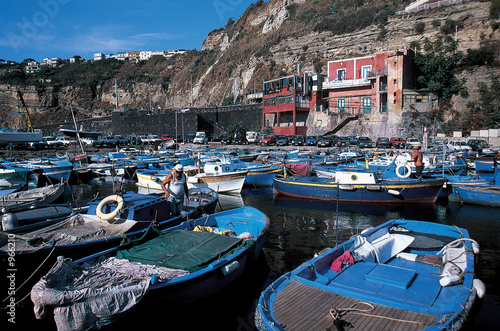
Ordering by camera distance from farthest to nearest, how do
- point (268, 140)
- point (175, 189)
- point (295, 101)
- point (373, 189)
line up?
1. point (295, 101)
2. point (268, 140)
3. point (373, 189)
4. point (175, 189)

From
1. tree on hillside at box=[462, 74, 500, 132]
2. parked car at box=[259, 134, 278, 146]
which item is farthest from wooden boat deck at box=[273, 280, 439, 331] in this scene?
tree on hillside at box=[462, 74, 500, 132]

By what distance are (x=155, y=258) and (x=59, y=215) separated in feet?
17.2

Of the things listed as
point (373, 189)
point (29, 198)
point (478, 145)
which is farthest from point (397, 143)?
point (29, 198)

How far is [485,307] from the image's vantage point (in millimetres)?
7461

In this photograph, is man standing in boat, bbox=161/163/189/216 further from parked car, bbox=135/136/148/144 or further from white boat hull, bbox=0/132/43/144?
white boat hull, bbox=0/132/43/144

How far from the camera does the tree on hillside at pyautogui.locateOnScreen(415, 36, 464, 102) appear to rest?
42500mm

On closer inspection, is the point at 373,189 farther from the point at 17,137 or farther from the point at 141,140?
the point at 17,137

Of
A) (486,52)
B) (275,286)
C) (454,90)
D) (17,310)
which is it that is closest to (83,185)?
(17,310)

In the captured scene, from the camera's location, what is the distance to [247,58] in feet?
247

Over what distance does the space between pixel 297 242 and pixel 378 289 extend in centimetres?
606

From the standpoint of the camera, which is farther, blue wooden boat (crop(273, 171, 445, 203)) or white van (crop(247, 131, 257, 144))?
white van (crop(247, 131, 257, 144))

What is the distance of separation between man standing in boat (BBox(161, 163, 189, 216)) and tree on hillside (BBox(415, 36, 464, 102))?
134ft

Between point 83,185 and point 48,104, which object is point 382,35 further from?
point 48,104

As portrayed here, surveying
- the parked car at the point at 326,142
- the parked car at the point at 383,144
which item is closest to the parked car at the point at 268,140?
the parked car at the point at 326,142
